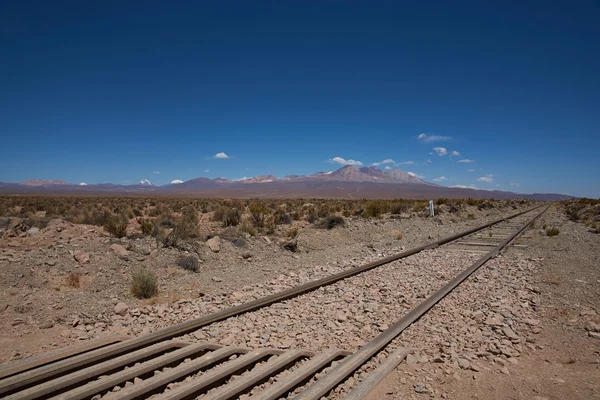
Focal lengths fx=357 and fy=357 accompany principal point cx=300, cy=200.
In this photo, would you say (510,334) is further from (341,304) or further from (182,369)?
(182,369)

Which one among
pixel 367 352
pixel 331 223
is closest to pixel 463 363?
pixel 367 352

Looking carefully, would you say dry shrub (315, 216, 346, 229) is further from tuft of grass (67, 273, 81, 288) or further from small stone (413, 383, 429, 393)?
small stone (413, 383, 429, 393)

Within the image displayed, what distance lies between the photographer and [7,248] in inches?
388

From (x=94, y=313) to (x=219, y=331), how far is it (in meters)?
2.75

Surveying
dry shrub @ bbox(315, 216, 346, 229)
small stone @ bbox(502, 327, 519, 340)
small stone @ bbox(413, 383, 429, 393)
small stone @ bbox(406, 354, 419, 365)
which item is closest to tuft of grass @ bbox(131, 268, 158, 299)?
small stone @ bbox(406, 354, 419, 365)

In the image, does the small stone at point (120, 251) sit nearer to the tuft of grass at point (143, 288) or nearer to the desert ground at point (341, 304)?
the desert ground at point (341, 304)

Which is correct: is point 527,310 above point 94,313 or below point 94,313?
above

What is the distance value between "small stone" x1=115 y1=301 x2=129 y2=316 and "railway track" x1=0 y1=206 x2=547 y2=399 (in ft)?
5.37

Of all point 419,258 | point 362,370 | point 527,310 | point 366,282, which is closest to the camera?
point 362,370

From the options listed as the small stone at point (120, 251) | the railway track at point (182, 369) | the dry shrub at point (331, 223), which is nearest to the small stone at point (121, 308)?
the railway track at point (182, 369)

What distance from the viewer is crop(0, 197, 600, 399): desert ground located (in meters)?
4.43

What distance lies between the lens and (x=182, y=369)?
4.20 m

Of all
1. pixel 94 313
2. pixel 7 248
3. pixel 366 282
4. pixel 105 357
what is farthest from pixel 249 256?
pixel 105 357

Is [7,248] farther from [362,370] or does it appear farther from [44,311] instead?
[362,370]
